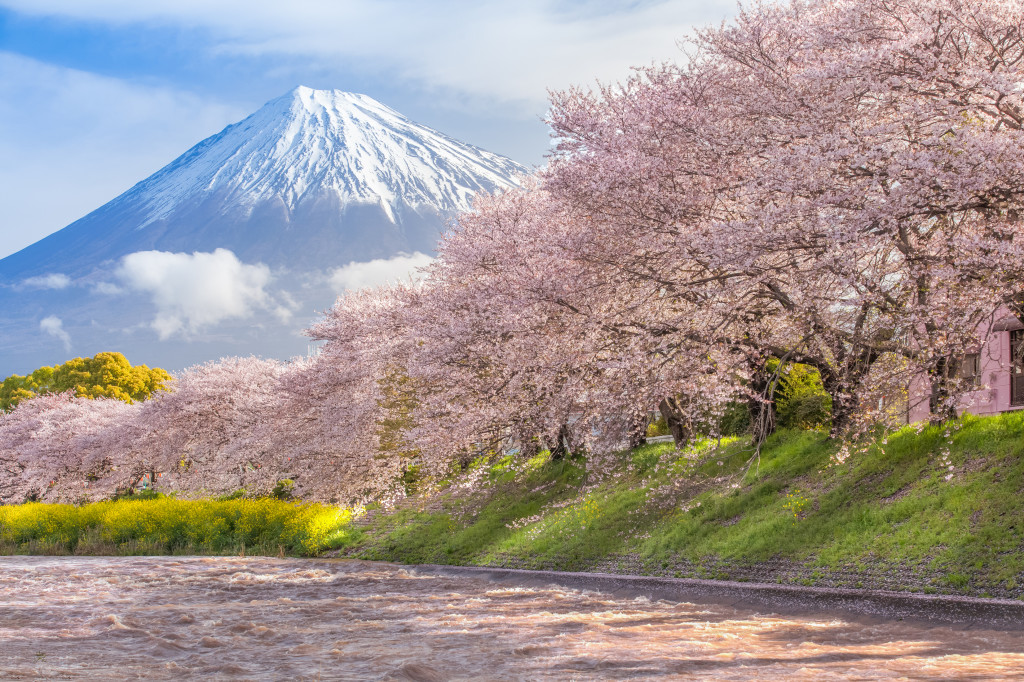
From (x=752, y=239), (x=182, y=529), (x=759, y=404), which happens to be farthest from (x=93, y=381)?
(x=752, y=239)

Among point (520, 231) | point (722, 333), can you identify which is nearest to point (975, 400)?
point (722, 333)

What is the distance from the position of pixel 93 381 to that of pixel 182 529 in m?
40.4

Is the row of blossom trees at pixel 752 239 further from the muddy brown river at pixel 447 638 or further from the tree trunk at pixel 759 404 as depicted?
the muddy brown river at pixel 447 638

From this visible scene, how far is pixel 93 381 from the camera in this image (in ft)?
216

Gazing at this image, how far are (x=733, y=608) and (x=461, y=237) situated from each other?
564 inches

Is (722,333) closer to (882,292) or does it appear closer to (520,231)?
(882,292)

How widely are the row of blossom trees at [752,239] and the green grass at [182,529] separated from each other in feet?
25.9

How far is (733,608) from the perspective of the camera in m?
13.6

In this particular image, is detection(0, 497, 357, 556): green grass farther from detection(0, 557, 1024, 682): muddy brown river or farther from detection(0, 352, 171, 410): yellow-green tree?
detection(0, 352, 171, 410): yellow-green tree

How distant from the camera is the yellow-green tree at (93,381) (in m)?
64.4

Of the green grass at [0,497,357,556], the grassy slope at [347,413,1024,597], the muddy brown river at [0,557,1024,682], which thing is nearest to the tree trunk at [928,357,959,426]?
the grassy slope at [347,413,1024,597]

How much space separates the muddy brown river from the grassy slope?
58.8 inches

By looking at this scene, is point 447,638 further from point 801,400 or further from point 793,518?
point 801,400

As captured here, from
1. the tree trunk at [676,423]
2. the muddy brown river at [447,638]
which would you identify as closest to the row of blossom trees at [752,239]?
the tree trunk at [676,423]
